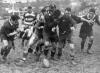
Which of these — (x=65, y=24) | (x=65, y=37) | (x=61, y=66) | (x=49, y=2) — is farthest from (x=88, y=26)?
(x=49, y=2)

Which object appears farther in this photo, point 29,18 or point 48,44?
point 29,18

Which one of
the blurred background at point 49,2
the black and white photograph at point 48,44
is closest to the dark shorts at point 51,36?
the black and white photograph at point 48,44

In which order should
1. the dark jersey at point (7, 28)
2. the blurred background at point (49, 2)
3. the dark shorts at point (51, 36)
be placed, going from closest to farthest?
1. the dark jersey at point (7, 28)
2. the dark shorts at point (51, 36)
3. the blurred background at point (49, 2)

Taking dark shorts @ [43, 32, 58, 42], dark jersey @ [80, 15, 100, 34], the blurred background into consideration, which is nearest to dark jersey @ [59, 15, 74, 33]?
dark shorts @ [43, 32, 58, 42]

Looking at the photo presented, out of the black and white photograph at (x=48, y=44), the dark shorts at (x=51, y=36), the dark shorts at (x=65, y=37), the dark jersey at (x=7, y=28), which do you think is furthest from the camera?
the dark shorts at (x=65, y=37)

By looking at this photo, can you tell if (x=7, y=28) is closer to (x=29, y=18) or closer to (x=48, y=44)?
(x=48, y=44)

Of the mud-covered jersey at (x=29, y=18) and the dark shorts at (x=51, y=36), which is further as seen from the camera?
the mud-covered jersey at (x=29, y=18)

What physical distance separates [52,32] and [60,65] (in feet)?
3.87

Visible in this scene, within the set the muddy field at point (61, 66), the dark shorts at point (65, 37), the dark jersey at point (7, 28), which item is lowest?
the muddy field at point (61, 66)

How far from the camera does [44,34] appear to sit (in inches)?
341

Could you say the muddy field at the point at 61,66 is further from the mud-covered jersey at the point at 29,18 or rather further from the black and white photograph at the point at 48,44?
the mud-covered jersey at the point at 29,18

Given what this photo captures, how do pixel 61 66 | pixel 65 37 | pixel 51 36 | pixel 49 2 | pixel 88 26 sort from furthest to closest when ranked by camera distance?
pixel 49 2
pixel 88 26
pixel 65 37
pixel 51 36
pixel 61 66

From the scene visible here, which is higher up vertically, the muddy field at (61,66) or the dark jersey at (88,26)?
the dark jersey at (88,26)

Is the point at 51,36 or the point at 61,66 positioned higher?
the point at 51,36
